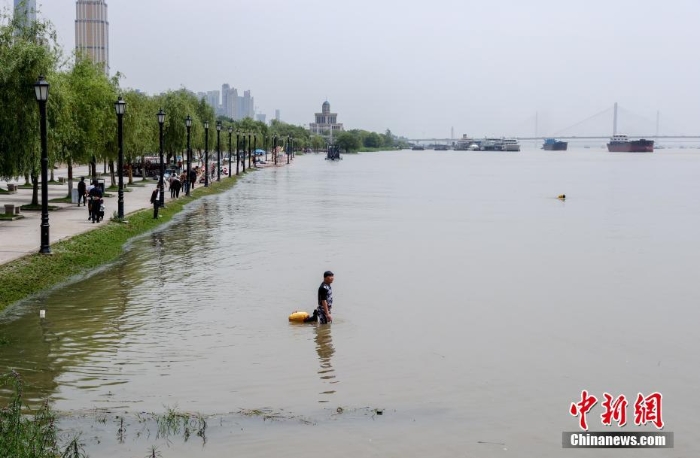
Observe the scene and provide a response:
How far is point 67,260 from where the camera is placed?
829 inches

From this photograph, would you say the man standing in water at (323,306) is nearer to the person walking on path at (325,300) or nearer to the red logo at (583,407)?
the person walking on path at (325,300)

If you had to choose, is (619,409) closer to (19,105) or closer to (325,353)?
(325,353)

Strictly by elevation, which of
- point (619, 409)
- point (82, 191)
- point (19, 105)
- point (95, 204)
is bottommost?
point (619, 409)

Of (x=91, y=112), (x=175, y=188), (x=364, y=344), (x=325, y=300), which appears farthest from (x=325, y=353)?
(x=175, y=188)

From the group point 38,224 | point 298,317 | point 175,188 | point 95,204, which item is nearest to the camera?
point 298,317

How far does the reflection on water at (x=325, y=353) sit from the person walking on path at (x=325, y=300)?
161mm

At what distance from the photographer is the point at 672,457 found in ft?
33.2

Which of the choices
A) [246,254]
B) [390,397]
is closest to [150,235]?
[246,254]

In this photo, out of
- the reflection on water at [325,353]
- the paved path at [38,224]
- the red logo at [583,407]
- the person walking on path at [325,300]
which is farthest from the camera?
the paved path at [38,224]

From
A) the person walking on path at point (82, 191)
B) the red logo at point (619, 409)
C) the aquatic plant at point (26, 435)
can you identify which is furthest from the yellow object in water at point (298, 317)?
the person walking on path at point (82, 191)

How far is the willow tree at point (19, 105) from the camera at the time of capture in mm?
28375

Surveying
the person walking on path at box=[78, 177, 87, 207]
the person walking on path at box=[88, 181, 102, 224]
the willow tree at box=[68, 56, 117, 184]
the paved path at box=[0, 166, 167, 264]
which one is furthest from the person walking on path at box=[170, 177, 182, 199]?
the person walking on path at box=[88, 181, 102, 224]

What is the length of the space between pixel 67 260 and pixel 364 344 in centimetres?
984

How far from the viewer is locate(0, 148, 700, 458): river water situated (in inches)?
417
